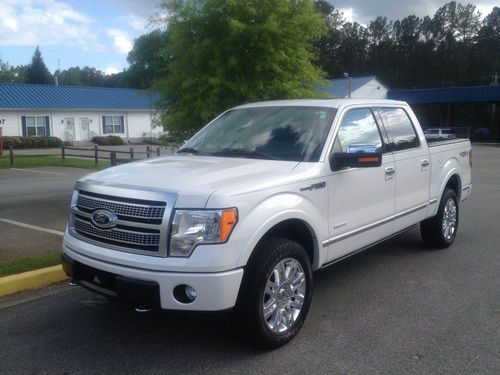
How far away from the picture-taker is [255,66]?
27.6 ft

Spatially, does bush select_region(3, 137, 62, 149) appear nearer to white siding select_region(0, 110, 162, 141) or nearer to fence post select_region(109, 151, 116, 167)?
white siding select_region(0, 110, 162, 141)

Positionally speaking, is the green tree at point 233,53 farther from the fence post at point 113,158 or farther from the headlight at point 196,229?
the headlight at point 196,229

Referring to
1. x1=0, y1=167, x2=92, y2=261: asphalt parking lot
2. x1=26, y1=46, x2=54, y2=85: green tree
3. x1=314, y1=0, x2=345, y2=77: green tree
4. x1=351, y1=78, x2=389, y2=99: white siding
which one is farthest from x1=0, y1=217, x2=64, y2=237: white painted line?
x1=26, y1=46, x2=54, y2=85: green tree

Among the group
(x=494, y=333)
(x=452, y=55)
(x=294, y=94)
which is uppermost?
(x=452, y=55)

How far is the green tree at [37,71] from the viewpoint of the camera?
98250 millimetres

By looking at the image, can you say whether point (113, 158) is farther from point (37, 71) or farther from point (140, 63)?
point (37, 71)

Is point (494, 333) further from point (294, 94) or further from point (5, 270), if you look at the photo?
point (294, 94)

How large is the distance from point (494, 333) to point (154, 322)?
2.78 m

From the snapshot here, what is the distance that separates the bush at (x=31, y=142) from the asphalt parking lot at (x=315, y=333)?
3532 centimetres

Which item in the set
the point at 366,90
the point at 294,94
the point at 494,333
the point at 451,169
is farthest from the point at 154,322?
the point at 366,90

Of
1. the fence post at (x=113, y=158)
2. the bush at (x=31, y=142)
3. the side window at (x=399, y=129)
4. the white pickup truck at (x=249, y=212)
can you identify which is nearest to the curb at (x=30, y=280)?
the white pickup truck at (x=249, y=212)

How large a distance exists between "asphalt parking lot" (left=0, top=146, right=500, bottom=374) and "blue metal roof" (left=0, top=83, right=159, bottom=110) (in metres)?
35.0

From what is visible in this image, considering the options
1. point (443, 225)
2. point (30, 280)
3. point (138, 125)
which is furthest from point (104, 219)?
point (138, 125)

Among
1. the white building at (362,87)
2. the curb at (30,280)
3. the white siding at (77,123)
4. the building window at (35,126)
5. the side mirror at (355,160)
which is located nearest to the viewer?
the side mirror at (355,160)
